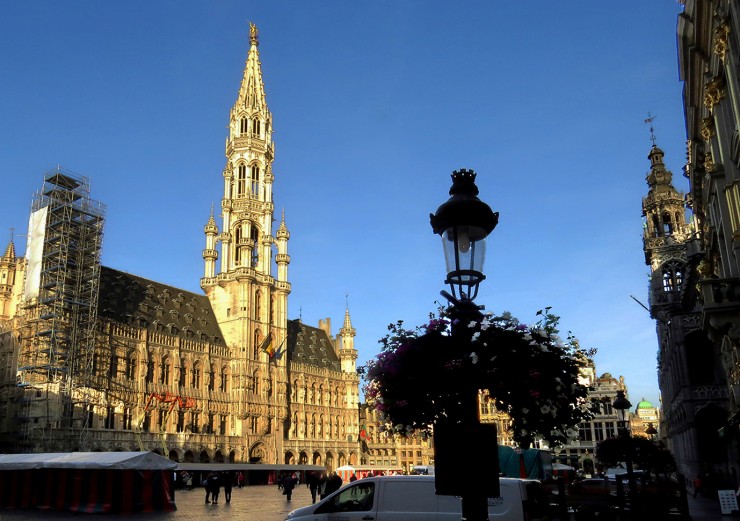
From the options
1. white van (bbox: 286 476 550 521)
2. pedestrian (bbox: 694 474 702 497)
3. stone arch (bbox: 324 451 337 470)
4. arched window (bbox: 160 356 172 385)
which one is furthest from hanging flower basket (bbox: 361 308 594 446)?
stone arch (bbox: 324 451 337 470)

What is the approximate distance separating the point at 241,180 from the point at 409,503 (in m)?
78.1

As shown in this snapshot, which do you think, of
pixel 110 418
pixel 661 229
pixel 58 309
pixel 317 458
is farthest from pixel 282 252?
pixel 661 229

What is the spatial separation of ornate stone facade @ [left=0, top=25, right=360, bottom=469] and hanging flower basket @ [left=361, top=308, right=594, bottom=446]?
48.9 m

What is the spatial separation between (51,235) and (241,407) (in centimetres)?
2905

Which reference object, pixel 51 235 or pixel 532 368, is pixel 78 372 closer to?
pixel 51 235

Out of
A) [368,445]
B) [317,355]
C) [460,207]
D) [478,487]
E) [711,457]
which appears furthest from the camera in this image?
[368,445]

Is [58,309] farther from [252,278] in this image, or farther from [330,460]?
[330,460]

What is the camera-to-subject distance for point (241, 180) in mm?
88188

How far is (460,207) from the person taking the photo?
7.64 metres

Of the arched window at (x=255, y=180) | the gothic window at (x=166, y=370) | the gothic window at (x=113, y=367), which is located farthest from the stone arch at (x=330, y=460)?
the arched window at (x=255, y=180)

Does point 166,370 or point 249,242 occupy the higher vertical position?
point 249,242

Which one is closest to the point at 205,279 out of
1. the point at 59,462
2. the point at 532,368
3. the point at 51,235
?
the point at 51,235

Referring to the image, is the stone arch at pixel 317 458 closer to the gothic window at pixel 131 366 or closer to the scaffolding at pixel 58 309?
the gothic window at pixel 131 366

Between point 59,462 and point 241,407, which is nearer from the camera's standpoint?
point 59,462
